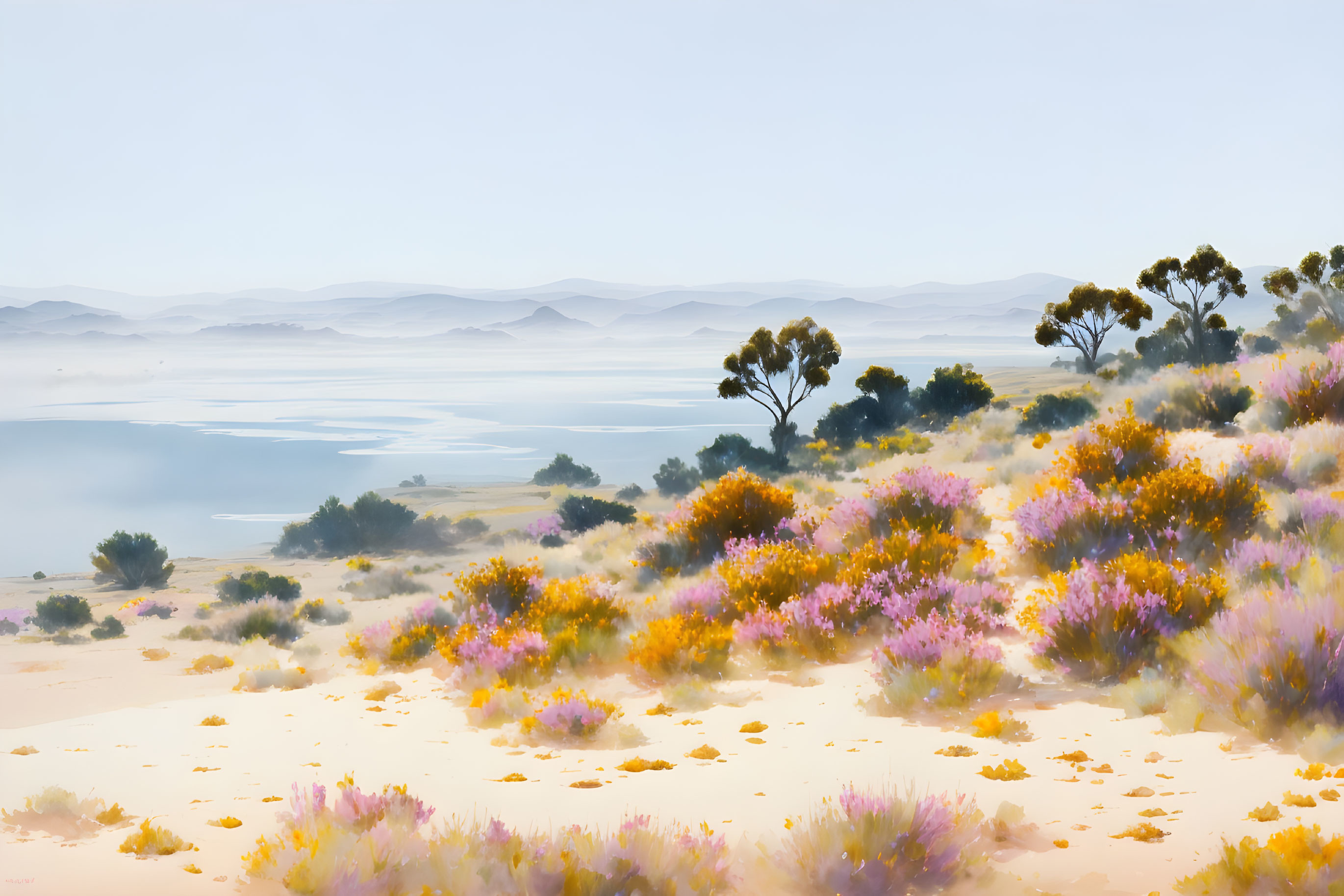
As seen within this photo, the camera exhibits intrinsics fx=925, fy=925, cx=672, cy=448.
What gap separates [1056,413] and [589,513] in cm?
1494

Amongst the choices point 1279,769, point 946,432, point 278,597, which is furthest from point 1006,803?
point 946,432

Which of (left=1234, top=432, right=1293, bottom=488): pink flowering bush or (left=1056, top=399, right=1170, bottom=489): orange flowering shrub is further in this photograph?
(left=1056, top=399, right=1170, bottom=489): orange flowering shrub

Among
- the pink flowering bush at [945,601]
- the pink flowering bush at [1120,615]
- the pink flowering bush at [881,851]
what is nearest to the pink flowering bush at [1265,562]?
the pink flowering bush at [1120,615]

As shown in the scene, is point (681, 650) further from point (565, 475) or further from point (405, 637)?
point (565, 475)

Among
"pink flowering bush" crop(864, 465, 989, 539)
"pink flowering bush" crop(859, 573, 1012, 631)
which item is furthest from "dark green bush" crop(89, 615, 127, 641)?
"pink flowering bush" crop(859, 573, 1012, 631)

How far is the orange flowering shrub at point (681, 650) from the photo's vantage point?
336 inches

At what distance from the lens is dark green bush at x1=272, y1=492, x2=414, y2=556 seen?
116ft

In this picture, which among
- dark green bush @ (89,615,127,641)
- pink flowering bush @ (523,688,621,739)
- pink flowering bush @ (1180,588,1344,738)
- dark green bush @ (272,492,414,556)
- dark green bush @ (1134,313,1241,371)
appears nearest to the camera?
pink flowering bush @ (1180,588,1344,738)

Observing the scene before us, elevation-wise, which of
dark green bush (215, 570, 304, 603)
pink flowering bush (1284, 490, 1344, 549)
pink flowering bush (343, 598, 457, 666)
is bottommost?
dark green bush (215, 570, 304, 603)

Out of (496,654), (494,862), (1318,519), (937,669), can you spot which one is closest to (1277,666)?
(937,669)

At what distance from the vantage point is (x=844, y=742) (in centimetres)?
616

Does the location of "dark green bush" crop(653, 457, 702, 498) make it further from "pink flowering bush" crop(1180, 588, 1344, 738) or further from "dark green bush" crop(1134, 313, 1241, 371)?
"pink flowering bush" crop(1180, 588, 1344, 738)

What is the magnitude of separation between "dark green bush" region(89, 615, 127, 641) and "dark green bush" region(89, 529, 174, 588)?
28.4ft

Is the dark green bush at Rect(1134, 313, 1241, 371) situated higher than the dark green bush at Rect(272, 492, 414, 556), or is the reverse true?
the dark green bush at Rect(1134, 313, 1241, 371)
